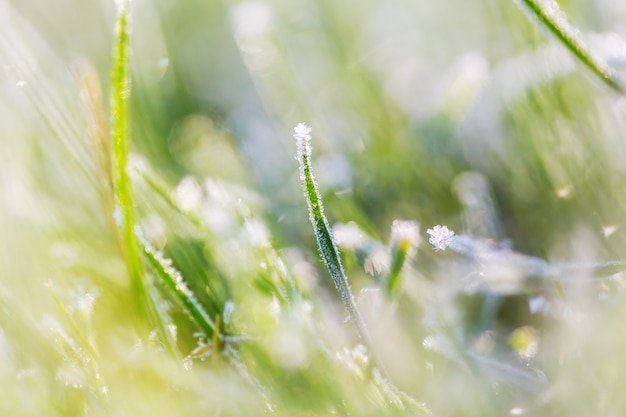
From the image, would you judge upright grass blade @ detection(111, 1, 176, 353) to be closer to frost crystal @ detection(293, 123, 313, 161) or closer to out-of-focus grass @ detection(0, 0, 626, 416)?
out-of-focus grass @ detection(0, 0, 626, 416)

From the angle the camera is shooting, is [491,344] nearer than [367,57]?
Yes

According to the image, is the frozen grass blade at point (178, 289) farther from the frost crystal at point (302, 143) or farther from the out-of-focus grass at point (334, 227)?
the frost crystal at point (302, 143)

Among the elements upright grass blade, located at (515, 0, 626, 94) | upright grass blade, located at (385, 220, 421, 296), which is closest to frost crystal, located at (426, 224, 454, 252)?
upright grass blade, located at (385, 220, 421, 296)

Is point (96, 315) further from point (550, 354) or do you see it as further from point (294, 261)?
point (550, 354)

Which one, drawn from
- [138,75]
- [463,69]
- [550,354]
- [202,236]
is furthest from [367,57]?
[550,354]

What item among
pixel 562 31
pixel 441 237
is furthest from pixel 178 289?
pixel 562 31
